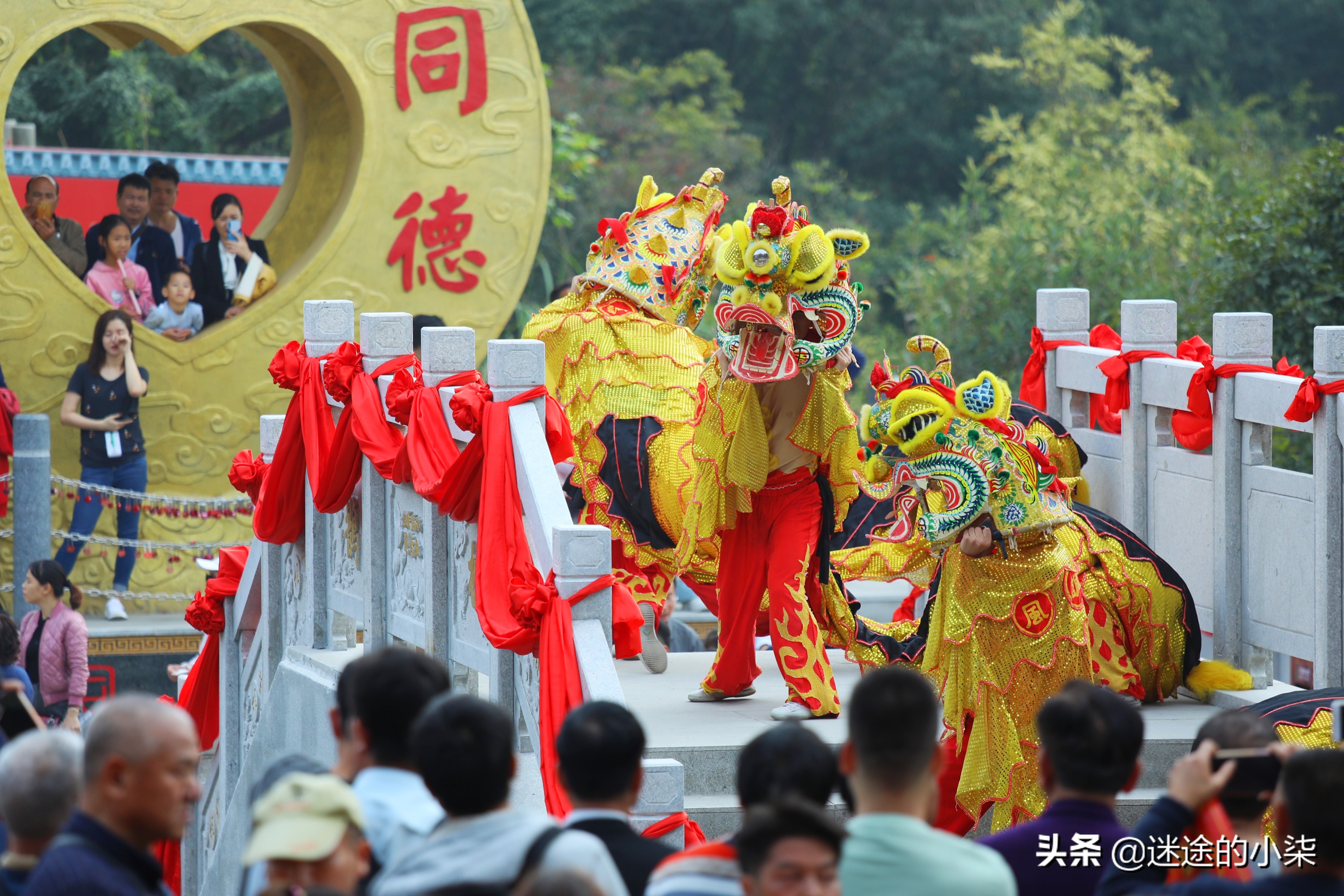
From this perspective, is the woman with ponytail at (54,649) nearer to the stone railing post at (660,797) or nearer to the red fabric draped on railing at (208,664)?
the red fabric draped on railing at (208,664)

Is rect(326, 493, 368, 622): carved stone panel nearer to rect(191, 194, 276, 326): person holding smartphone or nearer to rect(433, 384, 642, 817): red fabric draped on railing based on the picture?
rect(433, 384, 642, 817): red fabric draped on railing

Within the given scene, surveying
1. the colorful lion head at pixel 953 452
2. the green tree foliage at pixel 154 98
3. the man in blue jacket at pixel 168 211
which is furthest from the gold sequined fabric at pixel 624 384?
the green tree foliage at pixel 154 98

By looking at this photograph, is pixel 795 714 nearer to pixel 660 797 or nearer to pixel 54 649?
pixel 660 797

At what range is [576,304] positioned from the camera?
793cm

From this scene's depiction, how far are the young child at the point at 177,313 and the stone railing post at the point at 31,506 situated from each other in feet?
4.71

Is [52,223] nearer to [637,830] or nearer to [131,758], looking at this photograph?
[637,830]

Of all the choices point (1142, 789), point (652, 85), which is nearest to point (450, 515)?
point (1142, 789)

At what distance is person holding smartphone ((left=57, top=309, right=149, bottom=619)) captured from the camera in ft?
34.7

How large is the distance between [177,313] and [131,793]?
8.91 meters

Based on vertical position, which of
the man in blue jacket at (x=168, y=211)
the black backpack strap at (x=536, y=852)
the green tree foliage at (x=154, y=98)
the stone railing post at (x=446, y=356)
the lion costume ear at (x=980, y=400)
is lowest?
the black backpack strap at (x=536, y=852)

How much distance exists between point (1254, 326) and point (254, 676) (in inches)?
194

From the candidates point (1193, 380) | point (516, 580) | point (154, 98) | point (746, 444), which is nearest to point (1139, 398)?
point (1193, 380)

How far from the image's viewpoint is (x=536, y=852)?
3.08 m

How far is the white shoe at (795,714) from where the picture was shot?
6.37 meters
